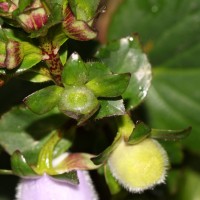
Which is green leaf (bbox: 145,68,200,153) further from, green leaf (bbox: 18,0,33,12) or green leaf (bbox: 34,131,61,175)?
green leaf (bbox: 18,0,33,12)

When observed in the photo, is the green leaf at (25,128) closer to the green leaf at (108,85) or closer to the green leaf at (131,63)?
the green leaf at (131,63)

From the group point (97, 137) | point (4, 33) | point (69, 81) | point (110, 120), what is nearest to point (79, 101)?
point (69, 81)

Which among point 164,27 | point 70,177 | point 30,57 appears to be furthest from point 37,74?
point 164,27

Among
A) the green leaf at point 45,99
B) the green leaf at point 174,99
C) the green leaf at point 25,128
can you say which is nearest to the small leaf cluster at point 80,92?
the green leaf at point 45,99

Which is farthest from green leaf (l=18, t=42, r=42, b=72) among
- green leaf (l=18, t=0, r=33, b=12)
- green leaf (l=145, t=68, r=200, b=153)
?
green leaf (l=145, t=68, r=200, b=153)

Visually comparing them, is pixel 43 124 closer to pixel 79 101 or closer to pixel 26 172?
pixel 26 172

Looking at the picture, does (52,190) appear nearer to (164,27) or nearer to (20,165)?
(20,165)
